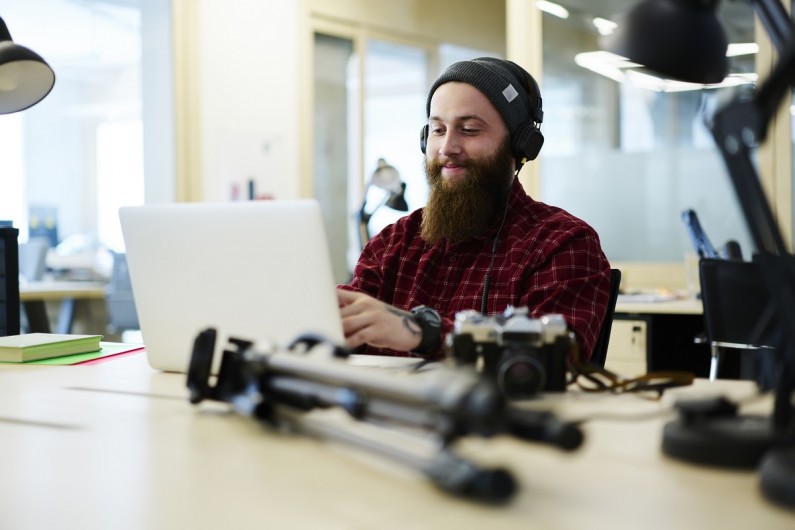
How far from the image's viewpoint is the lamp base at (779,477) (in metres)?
0.69

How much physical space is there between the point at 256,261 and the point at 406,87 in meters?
5.84

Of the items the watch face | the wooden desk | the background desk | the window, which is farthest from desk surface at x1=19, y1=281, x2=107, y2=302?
the watch face

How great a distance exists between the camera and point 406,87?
274 inches

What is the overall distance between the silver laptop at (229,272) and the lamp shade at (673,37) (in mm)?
515

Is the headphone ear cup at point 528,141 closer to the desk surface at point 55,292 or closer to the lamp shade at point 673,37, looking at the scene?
the lamp shade at point 673,37

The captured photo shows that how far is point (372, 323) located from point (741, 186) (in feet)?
2.29

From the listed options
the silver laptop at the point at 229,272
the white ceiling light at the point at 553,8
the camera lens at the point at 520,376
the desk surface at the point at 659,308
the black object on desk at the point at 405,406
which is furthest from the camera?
the white ceiling light at the point at 553,8

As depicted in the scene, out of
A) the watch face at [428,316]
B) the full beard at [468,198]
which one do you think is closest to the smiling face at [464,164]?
the full beard at [468,198]

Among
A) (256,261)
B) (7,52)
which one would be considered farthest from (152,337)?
(7,52)

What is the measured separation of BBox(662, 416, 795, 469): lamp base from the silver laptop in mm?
524

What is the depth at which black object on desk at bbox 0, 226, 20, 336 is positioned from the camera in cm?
216

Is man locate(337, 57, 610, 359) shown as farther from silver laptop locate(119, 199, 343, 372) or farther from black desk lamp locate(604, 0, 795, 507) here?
black desk lamp locate(604, 0, 795, 507)

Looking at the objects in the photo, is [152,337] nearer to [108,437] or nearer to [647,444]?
[108,437]

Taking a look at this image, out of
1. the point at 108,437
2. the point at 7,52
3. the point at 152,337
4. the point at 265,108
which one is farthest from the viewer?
Answer: the point at 265,108
